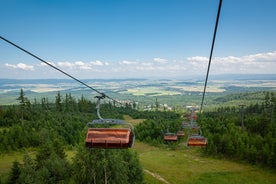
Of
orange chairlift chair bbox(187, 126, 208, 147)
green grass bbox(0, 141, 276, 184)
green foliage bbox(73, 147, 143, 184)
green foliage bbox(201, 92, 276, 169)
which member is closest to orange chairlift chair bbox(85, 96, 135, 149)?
orange chairlift chair bbox(187, 126, 208, 147)

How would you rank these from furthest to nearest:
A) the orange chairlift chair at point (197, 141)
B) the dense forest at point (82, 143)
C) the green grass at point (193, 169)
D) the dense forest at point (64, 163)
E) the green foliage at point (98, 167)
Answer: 1. the green grass at point (193, 169)
2. the dense forest at point (82, 143)
3. the dense forest at point (64, 163)
4. the green foliage at point (98, 167)
5. the orange chairlift chair at point (197, 141)

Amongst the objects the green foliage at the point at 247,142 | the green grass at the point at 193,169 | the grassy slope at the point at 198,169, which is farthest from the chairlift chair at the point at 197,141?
the green foliage at the point at 247,142

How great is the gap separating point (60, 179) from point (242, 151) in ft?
128

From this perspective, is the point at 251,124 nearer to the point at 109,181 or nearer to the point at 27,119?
the point at 109,181

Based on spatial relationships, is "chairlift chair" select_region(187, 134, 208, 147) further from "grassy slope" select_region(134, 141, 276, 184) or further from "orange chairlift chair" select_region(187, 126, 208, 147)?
"grassy slope" select_region(134, 141, 276, 184)

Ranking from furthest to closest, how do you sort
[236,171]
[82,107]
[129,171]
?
[82,107], [236,171], [129,171]

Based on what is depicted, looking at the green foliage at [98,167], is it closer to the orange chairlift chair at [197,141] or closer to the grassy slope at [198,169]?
the grassy slope at [198,169]

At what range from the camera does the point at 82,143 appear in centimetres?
2988

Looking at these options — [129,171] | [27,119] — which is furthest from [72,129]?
[129,171]

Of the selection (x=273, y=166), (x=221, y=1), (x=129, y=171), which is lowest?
(x=273, y=166)

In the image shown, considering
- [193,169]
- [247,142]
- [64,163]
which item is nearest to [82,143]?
[64,163]

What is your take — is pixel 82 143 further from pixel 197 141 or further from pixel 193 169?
pixel 193 169

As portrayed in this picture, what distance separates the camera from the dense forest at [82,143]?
29.8 meters

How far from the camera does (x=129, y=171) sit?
108 ft
